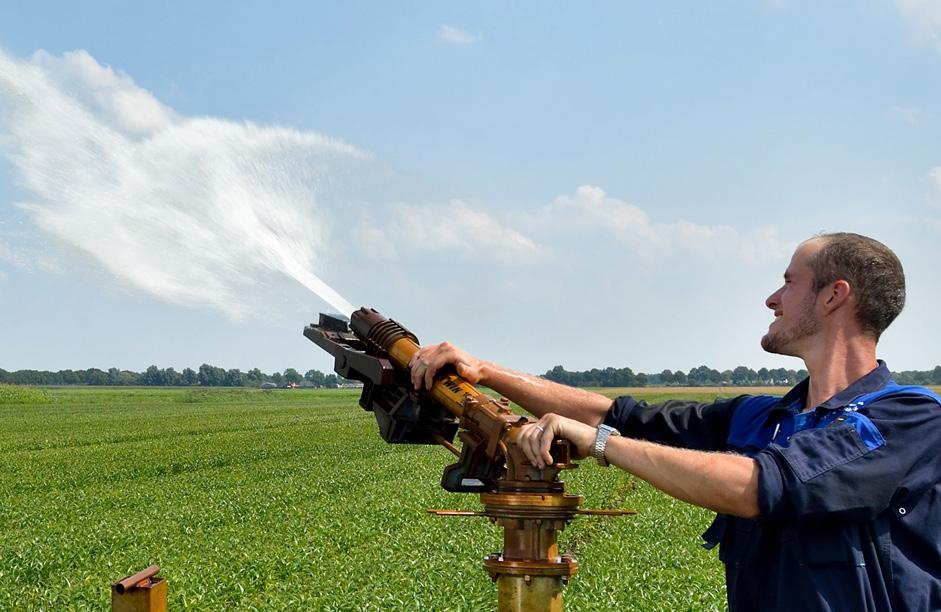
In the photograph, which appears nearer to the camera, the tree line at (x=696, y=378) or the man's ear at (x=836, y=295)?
the man's ear at (x=836, y=295)

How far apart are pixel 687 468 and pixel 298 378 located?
518ft

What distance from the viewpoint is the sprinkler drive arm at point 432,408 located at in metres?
2.12

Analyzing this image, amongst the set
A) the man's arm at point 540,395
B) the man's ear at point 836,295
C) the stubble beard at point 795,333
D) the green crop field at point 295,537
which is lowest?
the green crop field at point 295,537

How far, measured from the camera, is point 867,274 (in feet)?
8.02

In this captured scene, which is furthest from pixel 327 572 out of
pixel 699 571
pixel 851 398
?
pixel 851 398

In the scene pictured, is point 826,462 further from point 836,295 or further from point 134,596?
point 134,596

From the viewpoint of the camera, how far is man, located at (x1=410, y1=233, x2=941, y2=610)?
2105 mm

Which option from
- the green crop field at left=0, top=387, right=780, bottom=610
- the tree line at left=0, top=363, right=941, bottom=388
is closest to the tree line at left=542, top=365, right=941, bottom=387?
the tree line at left=0, top=363, right=941, bottom=388

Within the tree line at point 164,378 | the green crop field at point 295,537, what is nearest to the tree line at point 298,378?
the tree line at point 164,378

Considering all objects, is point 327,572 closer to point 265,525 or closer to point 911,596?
point 265,525

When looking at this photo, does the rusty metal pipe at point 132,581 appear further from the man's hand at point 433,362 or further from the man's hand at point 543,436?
the man's hand at point 543,436

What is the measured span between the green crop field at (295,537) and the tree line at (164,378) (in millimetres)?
126185

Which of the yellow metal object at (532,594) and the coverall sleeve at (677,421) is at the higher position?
the coverall sleeve at (677,421)

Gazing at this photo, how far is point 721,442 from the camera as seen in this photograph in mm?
2977
